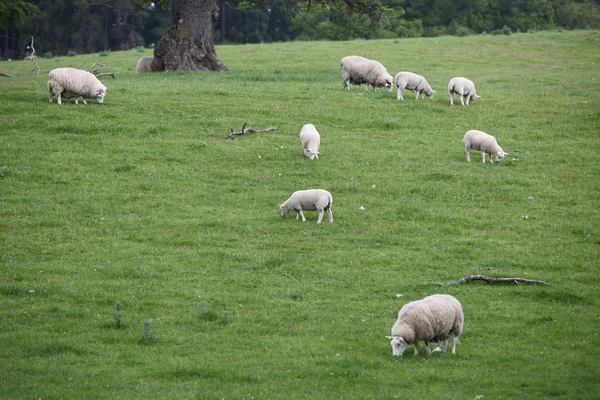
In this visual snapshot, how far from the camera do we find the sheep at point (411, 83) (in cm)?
3056

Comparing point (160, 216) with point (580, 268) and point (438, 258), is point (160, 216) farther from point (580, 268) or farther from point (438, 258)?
point (580, 268)

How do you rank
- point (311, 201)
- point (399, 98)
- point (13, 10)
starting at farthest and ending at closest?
point (13, 10), point (399, 98), point (311, 201)

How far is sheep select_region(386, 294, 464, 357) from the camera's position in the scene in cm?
1223

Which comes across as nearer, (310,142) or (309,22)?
(310,142)

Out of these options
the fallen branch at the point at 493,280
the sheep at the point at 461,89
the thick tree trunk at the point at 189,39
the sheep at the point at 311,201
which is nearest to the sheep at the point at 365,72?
the sheep at the point at 461,89

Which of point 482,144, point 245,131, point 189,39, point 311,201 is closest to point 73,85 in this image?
point 245,131

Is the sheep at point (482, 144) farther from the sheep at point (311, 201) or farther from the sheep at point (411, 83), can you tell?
the sheep at point (411, 83)

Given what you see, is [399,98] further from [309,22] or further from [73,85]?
[309,22]

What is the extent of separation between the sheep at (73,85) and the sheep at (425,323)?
19.1 metres

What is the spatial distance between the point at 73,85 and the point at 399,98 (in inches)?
487

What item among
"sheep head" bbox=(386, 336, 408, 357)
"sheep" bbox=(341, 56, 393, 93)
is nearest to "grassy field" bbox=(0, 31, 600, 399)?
"sheep head" bbox=(386, 336, 408, 357)

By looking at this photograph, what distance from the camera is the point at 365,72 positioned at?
32.4 meters

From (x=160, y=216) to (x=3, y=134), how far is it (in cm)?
836

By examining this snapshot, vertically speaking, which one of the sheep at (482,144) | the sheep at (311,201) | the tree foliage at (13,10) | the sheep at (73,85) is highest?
the tree foliage at (13,10)
